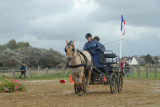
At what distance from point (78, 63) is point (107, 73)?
2.07 meters

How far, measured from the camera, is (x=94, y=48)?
12695 mm

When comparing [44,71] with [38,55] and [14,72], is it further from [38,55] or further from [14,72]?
[38,55]

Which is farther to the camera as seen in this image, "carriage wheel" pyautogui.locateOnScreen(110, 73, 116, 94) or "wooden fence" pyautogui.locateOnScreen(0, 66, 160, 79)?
"wooden fence" pyautogui.locateOnScreen(0, 66, 160, 79)

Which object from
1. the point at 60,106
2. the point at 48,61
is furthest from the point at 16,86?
the point at 48,61

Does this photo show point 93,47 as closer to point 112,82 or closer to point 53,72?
point 112,82

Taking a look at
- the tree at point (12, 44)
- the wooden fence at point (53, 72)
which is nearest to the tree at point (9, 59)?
the wooden fence at point (53, 72)

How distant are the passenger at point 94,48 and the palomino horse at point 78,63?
0.54m

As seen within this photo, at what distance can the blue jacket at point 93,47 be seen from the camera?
12641 mm

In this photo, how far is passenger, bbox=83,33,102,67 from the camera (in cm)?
1266

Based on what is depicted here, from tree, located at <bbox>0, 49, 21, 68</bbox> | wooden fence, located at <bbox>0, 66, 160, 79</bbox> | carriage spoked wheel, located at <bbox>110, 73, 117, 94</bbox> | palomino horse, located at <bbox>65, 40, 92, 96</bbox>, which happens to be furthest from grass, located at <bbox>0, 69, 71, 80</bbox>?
palomino horse, located at <bbox>65, 40, 92, 96</bbox>

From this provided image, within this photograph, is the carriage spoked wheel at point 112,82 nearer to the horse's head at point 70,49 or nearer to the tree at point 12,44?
the horse's head at point 70,49

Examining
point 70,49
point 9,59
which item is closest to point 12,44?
point 9,59

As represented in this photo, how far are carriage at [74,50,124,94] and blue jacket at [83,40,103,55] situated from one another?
48 centimetres

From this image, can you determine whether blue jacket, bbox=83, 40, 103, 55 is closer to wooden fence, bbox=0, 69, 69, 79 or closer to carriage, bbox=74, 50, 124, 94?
carriage, bbox=74, 50, 124, 94
